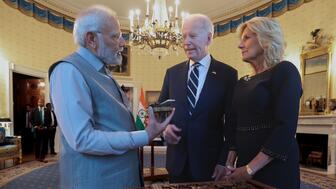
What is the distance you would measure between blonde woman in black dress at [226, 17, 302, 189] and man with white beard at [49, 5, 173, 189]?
538 millimetres

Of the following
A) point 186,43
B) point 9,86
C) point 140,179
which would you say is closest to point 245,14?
point 9,86

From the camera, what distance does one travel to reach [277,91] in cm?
138

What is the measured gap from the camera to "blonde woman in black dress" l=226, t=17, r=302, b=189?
1.34m

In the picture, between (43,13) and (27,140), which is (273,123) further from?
(27,140)

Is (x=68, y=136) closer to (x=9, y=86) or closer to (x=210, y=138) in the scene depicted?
(x=210, y=138)

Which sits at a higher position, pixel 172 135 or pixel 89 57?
pixel 89 57

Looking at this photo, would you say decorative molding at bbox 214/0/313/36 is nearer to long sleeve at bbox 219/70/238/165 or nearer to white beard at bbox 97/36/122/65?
long sleeve at bbox 219/70/238/165

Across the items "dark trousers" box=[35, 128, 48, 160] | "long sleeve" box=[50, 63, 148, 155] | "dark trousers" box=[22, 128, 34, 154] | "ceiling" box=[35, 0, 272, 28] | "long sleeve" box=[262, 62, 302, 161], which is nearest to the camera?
"long sleeve" box=[50, 63, 148, 155]

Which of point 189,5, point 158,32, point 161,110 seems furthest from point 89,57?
point 189,5

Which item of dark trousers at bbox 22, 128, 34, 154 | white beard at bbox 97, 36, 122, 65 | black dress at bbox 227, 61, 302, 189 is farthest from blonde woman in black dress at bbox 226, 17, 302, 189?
dark trousers at bbox 22, 128, 34, 154

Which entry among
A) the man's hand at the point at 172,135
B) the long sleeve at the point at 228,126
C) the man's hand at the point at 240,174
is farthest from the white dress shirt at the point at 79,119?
the long sleeve at the point at 228,126

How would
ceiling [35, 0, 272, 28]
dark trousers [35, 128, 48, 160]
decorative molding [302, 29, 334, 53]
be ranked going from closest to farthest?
1. decorative molding [302, 29, 334, 53]
2. dark trousers [35, 128, 48, 160]
3. ceiling [35, 0, 272, 28]

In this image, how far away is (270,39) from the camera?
1491 mm

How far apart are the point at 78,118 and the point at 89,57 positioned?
334 millimetres
